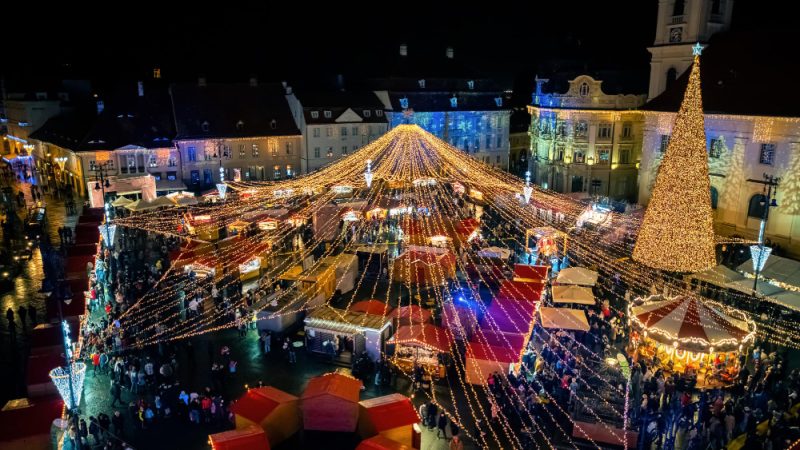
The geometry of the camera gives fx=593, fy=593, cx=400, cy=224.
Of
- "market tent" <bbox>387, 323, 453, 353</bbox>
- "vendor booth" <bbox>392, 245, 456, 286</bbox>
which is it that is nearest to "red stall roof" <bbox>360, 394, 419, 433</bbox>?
"market tent" <bbox>387, 323, 453, 353</bbox>

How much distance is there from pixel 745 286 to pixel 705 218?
3081 millimetres

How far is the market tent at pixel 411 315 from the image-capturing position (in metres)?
19.1

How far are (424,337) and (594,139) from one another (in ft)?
93.4

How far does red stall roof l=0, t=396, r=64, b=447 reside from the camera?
13.3 m

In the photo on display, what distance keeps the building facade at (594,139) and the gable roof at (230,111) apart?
20372 millimetres

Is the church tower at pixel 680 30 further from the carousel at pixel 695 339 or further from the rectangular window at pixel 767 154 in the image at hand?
the carousel at pixel 695 339

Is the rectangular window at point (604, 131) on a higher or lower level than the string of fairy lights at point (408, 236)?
higher

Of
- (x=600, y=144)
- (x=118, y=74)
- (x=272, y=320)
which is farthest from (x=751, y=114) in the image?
(x=118, y=74)

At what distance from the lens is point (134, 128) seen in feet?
141

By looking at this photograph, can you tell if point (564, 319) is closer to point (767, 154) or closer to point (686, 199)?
point (686, 199)

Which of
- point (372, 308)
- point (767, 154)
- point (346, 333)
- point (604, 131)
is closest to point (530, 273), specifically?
point (372, 308)

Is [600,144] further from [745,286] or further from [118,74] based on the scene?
[118,74]

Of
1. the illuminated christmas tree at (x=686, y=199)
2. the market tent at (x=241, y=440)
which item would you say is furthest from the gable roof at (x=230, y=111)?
the market tent at (x=241, y=440)

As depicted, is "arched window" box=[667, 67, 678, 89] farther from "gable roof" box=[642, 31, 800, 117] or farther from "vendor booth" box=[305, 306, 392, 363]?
"vendor booth" box=[305, 306, 392, 363]
